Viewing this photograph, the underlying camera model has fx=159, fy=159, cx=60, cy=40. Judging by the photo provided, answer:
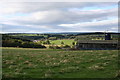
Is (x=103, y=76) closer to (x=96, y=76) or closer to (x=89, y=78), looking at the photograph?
(x=96, y=76)

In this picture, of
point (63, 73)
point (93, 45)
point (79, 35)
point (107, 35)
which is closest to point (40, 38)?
point (79, 35)

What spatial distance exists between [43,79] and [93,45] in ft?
142

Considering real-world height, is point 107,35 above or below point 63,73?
above

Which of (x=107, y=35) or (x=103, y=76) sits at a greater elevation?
(x=107, y=35)

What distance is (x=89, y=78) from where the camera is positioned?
8.55 m

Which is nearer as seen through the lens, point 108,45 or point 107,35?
point 108,45

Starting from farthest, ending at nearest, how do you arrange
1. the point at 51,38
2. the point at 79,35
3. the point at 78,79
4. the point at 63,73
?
the point at 51,38
the point at 79,35
the point at 63,73
the point at 78,79

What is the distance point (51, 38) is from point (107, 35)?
4697 centimetres

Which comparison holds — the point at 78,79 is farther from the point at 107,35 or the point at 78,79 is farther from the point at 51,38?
the point at 51,38

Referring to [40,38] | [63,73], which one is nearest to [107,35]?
[40,38]

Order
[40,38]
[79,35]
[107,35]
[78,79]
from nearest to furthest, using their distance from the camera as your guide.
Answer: [78,79] → [107,35] → [79,35] → [40,38]

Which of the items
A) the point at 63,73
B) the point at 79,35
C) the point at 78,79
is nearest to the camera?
the point at 78,79

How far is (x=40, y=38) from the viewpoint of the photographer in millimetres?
97125

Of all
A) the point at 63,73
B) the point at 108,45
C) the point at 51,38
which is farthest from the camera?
the point at 51,38
